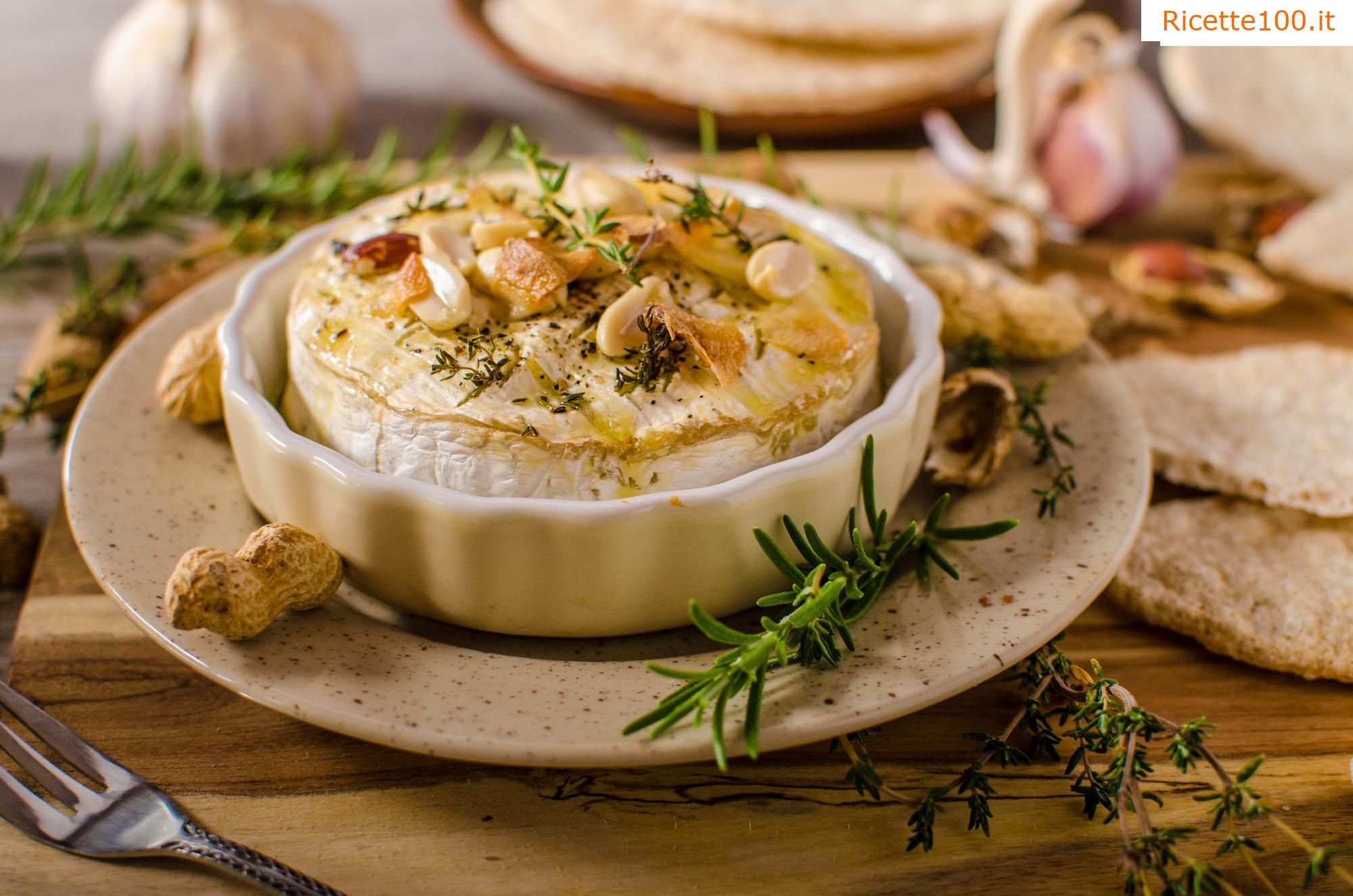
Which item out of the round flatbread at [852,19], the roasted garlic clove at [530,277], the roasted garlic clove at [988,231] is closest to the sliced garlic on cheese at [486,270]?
the roasted garlic clove at [530,277]

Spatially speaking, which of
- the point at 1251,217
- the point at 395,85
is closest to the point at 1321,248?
the point at 1251,217

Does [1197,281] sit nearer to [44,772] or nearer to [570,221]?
[570,221]

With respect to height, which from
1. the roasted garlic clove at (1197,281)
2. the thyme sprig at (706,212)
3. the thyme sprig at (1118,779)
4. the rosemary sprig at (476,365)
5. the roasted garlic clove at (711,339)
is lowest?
the thyme sprig at (1118,779)

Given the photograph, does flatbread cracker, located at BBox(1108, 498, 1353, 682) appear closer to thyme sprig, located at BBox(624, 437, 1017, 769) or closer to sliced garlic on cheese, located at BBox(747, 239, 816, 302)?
thyme sprig, located at BBox(624, 437, 1017, 769)

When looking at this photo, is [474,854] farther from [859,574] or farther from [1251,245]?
[1251,245]

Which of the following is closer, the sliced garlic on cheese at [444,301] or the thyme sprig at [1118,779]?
the thyme sprig at [1118,779]

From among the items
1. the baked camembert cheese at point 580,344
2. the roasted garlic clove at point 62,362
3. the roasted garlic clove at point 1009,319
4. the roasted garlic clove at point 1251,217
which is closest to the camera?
the baked camembert cheese at point 580,344

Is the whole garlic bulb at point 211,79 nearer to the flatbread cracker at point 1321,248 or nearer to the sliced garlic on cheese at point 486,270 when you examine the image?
the sliced garlic on cheese at point 486,270
